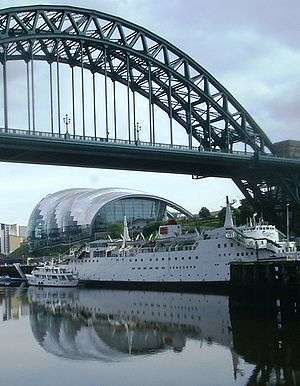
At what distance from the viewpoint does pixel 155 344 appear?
32938 mm

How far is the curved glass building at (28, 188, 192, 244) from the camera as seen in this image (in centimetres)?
16138

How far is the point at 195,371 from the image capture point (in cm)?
2588

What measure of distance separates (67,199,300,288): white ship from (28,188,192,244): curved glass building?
234ft

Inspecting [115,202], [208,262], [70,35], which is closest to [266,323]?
[208,262]

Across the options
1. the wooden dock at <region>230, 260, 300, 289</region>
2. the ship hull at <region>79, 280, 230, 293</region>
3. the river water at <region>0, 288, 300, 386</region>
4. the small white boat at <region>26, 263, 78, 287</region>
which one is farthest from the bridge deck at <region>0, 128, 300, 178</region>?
the small white boat at <region>26, 263, 78, 287</region>

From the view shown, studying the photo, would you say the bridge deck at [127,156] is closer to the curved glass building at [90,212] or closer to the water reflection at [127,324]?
the water reflection at [127,324]

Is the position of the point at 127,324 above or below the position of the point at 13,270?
below

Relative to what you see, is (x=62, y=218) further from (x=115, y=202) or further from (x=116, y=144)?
(x=116, y=144)

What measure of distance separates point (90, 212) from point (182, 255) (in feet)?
316

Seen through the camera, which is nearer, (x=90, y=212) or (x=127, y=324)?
(x=127, y=324)

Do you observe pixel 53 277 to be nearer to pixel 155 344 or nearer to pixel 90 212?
pixel 155 344

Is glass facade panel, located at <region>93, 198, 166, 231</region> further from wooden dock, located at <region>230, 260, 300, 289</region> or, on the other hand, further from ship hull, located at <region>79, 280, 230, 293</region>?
wooden dock, located at <region>230, 260, 300, 289</region>

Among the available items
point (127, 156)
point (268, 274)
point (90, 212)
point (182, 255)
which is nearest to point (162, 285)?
point (182, 255)

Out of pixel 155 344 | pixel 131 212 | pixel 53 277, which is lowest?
pixel 155 344
